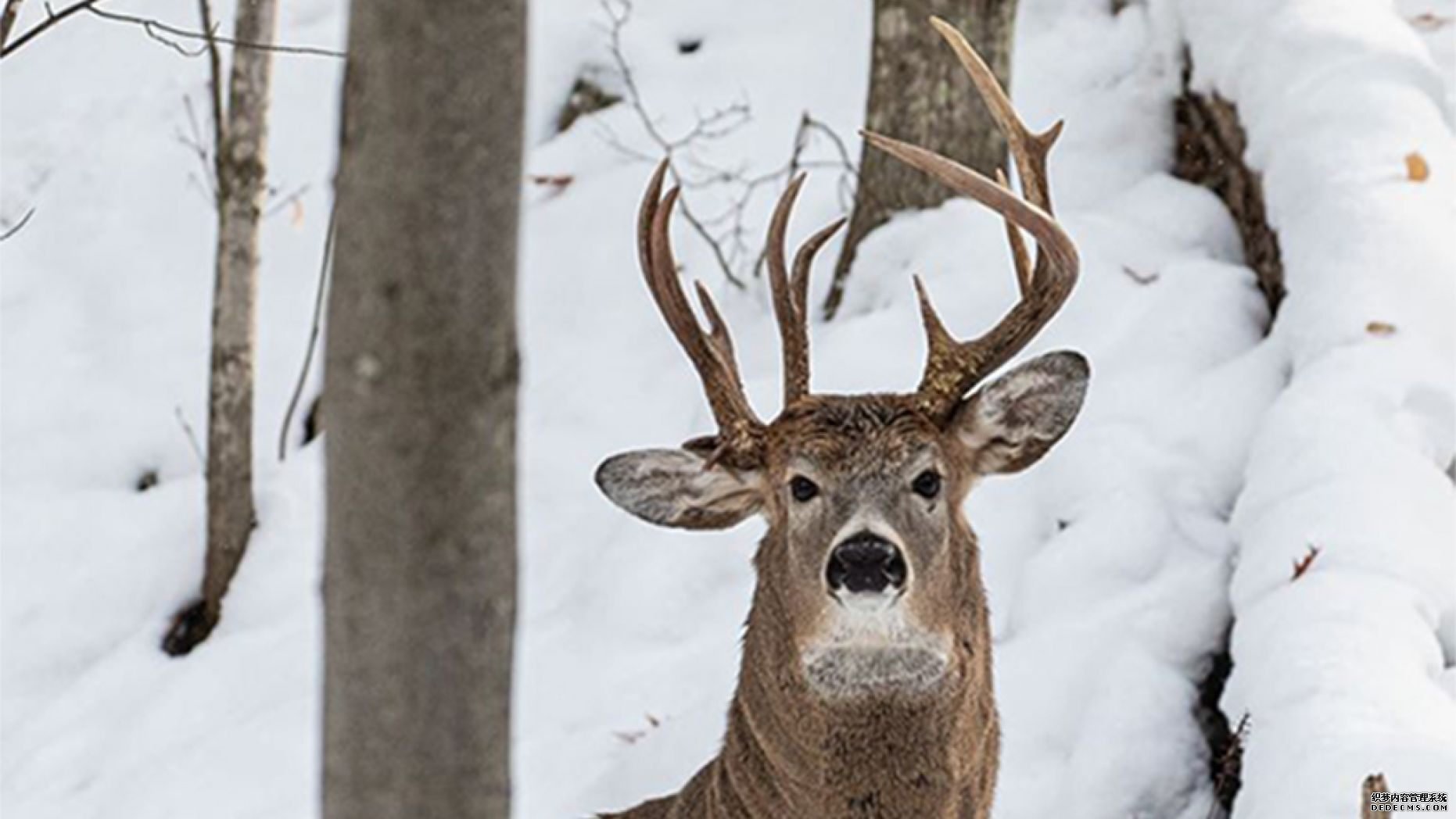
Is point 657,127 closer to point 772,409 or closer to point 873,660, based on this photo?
point 772,409

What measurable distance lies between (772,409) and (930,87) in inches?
52.3

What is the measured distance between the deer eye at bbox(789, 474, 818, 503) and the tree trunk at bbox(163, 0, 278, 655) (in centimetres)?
375

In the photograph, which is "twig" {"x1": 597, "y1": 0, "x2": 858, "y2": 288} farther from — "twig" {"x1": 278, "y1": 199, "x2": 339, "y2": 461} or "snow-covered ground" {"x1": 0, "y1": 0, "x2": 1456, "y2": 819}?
"twig" {"x1": 278, "y1": 199, "x2": 339, "y2": 461}

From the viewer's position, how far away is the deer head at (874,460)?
463 centimetres

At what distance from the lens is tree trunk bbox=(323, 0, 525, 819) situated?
2184mm

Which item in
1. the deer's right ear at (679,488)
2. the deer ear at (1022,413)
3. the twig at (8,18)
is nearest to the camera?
the twig at (8,18)

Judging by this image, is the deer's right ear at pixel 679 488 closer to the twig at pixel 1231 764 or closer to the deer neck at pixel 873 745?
the deer neck at pixel 873 745

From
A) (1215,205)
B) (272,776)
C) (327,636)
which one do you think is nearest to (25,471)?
(272,776)

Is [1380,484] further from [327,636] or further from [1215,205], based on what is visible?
[327,636]

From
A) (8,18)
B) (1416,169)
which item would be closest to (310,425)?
(1416,169)

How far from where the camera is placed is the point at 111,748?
25.4 ft

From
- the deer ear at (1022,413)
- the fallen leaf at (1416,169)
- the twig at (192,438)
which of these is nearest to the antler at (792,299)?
the deer ear at (1022,413)

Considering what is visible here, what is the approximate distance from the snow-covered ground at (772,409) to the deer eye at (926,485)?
112 cm

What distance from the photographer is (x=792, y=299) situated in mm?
5074
